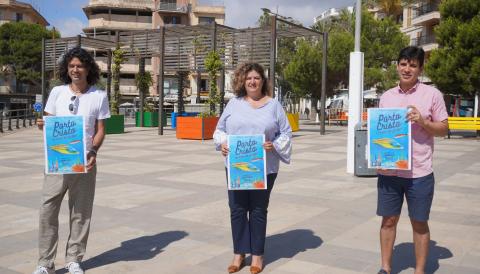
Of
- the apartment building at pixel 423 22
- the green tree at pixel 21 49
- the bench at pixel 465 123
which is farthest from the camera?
the green tree at pixel 21 49

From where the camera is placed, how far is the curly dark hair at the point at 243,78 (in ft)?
13.3

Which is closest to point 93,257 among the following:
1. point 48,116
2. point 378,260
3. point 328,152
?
point 48,116

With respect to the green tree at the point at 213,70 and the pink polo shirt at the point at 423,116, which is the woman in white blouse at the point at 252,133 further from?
the green tree at the point at 213,70

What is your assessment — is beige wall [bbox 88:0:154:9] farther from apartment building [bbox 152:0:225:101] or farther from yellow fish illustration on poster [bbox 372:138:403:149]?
yellow fish illustration on poster [bbox 372:138:403:149]

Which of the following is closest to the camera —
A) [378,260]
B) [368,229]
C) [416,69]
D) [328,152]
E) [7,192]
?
[416,69]

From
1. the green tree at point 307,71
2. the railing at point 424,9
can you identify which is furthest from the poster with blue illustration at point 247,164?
the railing at point 424,9

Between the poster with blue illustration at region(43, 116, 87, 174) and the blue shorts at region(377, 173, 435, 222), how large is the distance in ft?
7.55

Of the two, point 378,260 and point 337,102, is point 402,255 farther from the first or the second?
point 337,102

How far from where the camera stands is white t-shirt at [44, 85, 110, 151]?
3848mm

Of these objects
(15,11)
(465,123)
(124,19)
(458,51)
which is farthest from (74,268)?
(15,11)

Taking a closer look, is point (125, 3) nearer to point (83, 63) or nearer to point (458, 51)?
point (458, 51)

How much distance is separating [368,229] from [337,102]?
3878 cm

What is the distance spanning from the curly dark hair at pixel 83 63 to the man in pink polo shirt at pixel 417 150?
7.67 feet

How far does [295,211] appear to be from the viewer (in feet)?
20.6
